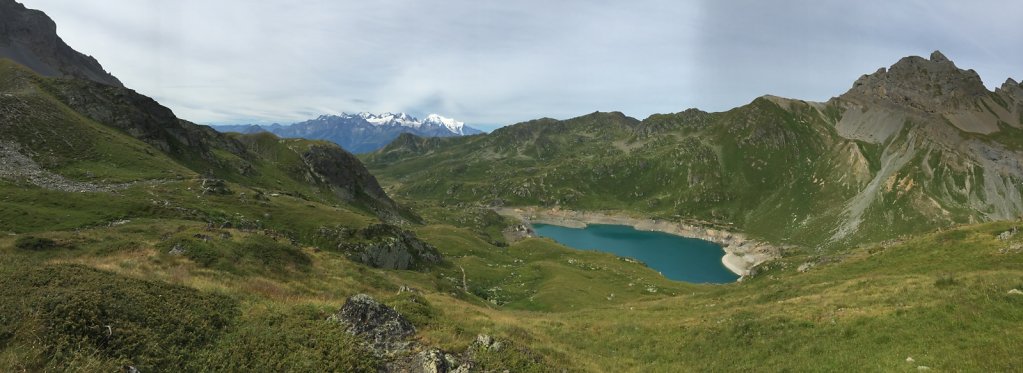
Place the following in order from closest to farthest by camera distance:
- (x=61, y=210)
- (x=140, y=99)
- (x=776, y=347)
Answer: (x=776, y=347) < (x=61, y=210) < (x=140, y=99)

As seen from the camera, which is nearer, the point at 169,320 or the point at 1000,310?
the point at 169,320

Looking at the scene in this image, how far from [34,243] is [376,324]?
29796 mm

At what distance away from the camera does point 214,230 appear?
132 ft

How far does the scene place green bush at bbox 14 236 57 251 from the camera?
99.8 ft

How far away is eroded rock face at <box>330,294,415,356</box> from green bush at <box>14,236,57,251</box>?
27.0 metres

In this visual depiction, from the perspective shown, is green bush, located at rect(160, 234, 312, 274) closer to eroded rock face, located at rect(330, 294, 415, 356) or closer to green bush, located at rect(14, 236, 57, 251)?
green bush, located at rect(14, 236, 57, 251)

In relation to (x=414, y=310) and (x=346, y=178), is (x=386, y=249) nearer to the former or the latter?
(x=414, y=310)

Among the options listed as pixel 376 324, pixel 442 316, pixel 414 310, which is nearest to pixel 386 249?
pixel 442 316

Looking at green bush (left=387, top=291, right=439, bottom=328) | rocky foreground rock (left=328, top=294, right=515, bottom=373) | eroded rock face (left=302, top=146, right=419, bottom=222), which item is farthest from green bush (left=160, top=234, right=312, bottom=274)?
eroded rock face (left=302, top=146, right=419, bottom=222)

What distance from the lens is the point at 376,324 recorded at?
61.7 feet

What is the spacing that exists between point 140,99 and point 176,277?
127880 millimetres

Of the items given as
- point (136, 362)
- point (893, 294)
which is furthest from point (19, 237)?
point (893, 294)

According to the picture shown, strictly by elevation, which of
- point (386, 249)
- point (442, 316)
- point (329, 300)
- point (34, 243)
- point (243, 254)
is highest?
point (34, 243)

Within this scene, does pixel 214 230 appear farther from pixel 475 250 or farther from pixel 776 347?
pixel 475 250
